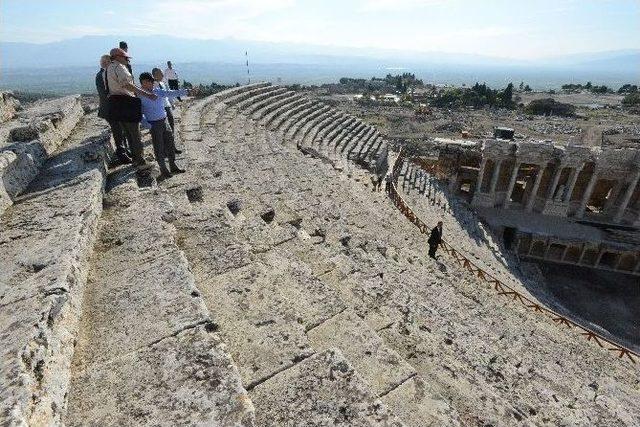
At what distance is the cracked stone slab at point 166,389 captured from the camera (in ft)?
7.13

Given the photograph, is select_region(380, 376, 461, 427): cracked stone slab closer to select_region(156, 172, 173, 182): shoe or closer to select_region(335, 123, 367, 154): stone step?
select_region(156, 172, 173, 182): shoe

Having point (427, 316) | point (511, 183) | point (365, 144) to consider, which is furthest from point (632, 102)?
point (427, 316)

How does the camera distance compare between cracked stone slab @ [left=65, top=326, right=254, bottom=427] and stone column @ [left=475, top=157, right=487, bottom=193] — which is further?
stone column @ [left=475, top=157, right=487, bottom=193]

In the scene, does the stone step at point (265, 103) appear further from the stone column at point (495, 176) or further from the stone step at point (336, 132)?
the stone column at point (495, 176)

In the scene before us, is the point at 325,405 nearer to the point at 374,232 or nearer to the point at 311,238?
the point at 311,238

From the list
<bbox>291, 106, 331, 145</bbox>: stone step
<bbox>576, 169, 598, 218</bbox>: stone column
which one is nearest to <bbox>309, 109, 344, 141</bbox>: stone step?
<bbox>291, 106, 331, 145</bbox>: stone step

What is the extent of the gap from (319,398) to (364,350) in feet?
3.11

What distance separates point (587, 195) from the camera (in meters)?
22.1

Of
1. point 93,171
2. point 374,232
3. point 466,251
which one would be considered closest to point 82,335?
point 93,171

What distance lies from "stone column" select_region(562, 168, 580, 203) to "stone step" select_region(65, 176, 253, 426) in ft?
80.4

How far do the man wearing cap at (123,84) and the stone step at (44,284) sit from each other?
934mm

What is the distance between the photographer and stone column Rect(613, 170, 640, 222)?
21280mm

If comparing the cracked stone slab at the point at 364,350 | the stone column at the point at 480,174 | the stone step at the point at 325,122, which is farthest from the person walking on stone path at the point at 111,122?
the stone column at the point at 480,174

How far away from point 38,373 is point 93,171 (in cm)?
375
